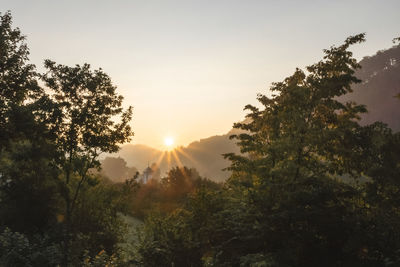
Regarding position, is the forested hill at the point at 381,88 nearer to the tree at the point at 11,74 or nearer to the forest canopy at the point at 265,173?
the forest canopy at the point at 265,173

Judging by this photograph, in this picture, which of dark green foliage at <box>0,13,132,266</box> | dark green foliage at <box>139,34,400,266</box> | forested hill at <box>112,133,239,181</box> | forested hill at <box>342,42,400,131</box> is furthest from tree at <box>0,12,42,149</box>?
forested hill at <box>112,133,239,181</box>

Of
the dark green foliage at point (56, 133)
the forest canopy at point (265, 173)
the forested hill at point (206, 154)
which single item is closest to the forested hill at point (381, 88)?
the forested hill at point (206, 154)

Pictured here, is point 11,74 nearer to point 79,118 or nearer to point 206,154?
point 79,118

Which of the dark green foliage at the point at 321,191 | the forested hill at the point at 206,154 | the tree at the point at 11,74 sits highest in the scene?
the forested hill at the point at 206,154

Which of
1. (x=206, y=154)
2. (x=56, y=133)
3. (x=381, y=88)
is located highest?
(x=381, y=88)

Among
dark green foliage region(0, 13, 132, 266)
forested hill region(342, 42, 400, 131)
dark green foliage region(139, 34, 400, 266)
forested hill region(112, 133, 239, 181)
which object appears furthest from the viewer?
forested hill region(112, 133, 239, 181)

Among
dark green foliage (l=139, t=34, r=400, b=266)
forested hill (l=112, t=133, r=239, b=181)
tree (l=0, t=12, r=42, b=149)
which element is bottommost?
dark green foliage (l=139, t=34, r=400, b=266)

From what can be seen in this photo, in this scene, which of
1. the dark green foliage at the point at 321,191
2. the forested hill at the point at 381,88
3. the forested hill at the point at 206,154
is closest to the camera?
the dark green foliage at the point at 321,191

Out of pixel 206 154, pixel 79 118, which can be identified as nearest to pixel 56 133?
pixel 79 118

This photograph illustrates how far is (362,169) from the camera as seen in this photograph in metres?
8.59

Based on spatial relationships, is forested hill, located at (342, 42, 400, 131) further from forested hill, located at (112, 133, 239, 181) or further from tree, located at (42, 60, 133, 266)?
tree, located at (42, 60, 133, 266)

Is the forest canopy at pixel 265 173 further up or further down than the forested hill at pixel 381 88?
further down

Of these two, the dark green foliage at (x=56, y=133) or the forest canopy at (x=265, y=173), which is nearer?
the forest canopy at (x=265, y=173)

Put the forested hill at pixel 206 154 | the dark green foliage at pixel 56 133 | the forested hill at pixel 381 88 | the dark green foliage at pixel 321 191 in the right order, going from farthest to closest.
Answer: the forested hill at pixel 206 154 < the forested hill at pixel 381 88 < the dark green foliage at pixel 56 133 < the dark green foliage at pixel 321 191
